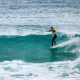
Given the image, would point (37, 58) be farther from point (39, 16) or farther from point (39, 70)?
point (39, 16)

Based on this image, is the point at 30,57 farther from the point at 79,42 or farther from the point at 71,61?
the point at 79,42

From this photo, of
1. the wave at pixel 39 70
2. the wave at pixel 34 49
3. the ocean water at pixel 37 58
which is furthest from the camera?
the wave at pixel 34 49

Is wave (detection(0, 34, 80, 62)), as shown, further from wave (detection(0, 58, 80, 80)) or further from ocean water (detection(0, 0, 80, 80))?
wave (detection(0, 58, 80, 80))

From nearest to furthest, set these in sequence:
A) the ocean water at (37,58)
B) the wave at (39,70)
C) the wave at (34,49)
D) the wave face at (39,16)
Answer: the wave at (39,70), the ocean water at (37,58), the wave at (34,49), the wave face at (39,16)

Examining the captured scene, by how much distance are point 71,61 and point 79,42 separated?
6054 mm

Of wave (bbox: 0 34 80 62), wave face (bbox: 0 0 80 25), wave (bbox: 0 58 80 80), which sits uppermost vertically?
wave face (bbox: 0 0 80 25)

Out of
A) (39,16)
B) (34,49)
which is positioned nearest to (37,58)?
(34,49)

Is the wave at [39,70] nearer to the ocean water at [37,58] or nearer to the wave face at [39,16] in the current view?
the ocean water at [37,58]

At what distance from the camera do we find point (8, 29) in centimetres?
4181

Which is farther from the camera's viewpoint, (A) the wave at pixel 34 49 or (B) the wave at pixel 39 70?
(A) the wave at pixel 34 49

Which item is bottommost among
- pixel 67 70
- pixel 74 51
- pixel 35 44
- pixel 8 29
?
pixel 67 70

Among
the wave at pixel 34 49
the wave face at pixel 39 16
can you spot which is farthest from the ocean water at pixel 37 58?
the wave face at pixel 39 16

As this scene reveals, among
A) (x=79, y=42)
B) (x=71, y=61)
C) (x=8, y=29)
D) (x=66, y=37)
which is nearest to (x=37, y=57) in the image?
(x=71, y=61)

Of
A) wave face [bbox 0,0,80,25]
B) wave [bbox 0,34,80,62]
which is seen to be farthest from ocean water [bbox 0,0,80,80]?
wave face [bbox 0,0,80,25]
